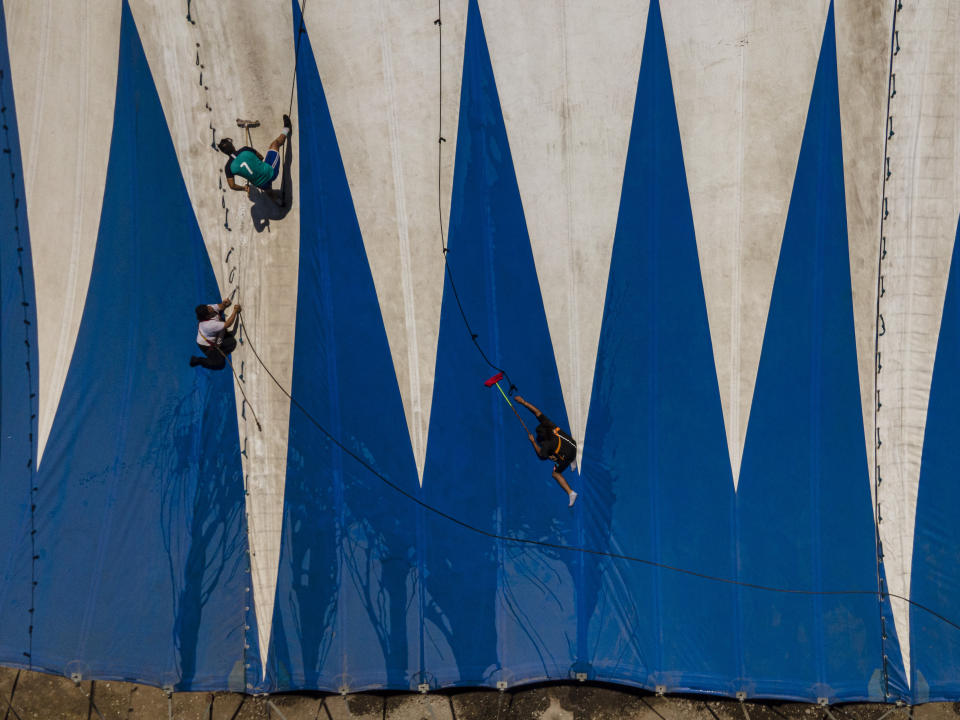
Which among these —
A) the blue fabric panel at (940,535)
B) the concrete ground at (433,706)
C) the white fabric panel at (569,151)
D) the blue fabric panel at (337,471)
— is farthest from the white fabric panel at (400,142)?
the blue fabric panel at (940,535)

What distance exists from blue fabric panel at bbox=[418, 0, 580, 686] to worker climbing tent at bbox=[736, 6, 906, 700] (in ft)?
7.49

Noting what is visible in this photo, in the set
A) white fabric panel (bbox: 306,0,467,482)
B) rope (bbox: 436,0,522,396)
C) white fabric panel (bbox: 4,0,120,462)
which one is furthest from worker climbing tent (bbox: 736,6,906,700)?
white fabric panel (bbox: 4,0,120,462)

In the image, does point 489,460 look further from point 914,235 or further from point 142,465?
point 914,235

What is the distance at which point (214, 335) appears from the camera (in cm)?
744

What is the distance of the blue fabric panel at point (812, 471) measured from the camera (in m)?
7.40

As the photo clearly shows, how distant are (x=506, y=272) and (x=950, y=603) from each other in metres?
6.73

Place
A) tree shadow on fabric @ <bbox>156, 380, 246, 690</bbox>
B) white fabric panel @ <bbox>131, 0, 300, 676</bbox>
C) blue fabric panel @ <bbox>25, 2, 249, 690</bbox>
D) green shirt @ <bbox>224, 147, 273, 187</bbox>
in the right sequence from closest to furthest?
blue fabric panel @ <bbox>25, 2, 249, 690</bbox>
tree shadow on fabric @ <bbox>156, 380, 246, 690</bbox>
green shirt @ <bbox>224, 147, 273, 187</bbox>
white fabric panel @ <bbox>131, 0, 300, 676</bbox>

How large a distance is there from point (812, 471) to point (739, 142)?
4.14 m

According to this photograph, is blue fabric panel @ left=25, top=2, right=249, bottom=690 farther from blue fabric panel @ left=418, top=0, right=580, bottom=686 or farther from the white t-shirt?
blue fabric panel @ left=418, top=0, right=580, bottom=686

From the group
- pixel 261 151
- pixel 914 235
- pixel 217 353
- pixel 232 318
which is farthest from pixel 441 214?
pixel 914 235

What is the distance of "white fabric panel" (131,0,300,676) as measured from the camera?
7695 millimetres

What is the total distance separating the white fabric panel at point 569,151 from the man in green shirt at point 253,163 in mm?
2852

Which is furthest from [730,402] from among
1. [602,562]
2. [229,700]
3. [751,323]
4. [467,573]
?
[229,700]

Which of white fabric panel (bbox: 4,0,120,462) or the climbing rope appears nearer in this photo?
white fabric panel (bbox: 4,0,120,462)
